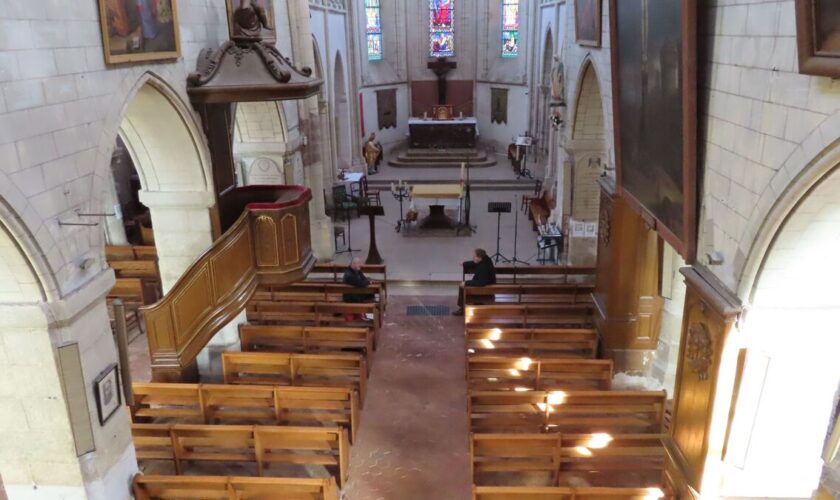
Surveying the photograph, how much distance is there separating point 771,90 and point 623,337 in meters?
4.69

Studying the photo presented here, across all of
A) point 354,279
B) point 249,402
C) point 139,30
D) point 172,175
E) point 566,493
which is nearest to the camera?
point 566,493

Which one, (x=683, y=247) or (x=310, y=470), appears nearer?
(x=683, y=247)

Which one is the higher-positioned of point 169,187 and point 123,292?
point 169,187

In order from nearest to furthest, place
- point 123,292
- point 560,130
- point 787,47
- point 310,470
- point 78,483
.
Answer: point 787,47 → point 78,483 → point 310,470 → point 123,292 → point 560,130

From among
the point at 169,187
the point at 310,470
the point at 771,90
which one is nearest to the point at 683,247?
the point at 771,90

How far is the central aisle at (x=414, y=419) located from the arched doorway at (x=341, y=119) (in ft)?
30.8

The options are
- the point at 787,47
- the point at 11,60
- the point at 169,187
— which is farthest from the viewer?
the point at 169,187

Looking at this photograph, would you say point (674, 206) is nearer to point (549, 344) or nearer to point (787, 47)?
point (787, 47)

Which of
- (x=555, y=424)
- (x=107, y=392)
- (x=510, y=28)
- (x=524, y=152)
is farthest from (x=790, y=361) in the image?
(x=510, y=28)

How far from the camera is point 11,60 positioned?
4.39 m

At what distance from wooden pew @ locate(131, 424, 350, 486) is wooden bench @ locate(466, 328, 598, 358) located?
2.71m

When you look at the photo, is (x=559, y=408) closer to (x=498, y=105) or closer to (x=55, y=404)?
(x=55, y=404)

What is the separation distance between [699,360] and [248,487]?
3934 millimetres

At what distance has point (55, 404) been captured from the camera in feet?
16.6
